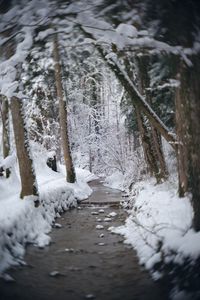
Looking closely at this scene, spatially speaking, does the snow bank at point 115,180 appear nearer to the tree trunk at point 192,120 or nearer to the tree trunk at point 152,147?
the tree trunk at point 152,147

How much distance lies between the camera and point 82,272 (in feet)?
21.4

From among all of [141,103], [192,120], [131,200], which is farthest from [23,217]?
[131,200]

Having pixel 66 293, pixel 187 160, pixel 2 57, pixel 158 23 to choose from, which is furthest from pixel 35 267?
pixel 158 23

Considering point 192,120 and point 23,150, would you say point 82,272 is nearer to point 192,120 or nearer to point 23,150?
point 192,120

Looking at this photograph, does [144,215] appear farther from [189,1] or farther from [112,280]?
[189,1]

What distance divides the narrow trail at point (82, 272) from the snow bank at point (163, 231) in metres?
0.31

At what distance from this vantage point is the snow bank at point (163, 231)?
5.91 m

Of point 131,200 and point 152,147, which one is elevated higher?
point 152,147

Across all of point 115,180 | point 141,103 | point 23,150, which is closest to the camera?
point 141,103

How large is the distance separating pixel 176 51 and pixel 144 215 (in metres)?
4.88

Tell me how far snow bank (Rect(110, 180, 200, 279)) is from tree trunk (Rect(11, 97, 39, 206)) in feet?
8.87

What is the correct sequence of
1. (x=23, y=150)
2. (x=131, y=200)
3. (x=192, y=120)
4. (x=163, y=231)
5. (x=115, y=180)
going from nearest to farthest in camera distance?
(x=192, y=120), (x=163, y=231), (x=23, y=150), (x=131, y=200), (x=115, y=180)

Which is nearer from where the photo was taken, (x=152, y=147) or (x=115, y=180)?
(x=152, y=147)

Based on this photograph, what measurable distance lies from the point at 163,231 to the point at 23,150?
4.80m
